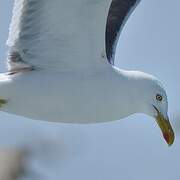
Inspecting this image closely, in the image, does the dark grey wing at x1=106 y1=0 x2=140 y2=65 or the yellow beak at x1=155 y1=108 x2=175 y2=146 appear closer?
the yellow beak at x1=155 y1=108 x2=175 y2=146

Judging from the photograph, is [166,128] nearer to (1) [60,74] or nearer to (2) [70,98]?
(2) [70,98]

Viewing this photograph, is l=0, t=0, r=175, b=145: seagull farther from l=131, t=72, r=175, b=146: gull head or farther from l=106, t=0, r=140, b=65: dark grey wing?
l=106, t=0, r=140, b=65: dark grey wing

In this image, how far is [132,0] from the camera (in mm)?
4047

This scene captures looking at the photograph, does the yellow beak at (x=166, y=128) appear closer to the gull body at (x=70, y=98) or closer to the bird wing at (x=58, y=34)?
the gull body at (x=70, y=98)

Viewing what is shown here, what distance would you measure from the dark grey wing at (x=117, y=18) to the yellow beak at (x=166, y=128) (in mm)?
820

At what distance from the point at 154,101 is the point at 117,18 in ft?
3.51

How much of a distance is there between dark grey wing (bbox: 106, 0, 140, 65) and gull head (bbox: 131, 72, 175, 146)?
50cm

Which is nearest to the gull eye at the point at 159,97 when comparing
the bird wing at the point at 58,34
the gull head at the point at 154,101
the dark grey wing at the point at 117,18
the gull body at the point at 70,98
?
the gull head at the point at 154,101

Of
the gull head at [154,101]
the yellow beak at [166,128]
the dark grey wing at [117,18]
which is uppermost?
the dark grey wing at [117,18]

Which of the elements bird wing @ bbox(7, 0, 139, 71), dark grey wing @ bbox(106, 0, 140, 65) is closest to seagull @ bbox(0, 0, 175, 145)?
bird wing @ bbox(7, 0, 139, 71)

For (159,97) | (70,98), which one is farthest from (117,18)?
(70,98)

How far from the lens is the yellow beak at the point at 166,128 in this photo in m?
3.62

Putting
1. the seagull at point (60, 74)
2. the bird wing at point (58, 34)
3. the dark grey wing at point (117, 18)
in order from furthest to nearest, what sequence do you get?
the dark grey wing at point (117, 18) < the seagull at point (60, 74) < the bird wing at point (58, 34)

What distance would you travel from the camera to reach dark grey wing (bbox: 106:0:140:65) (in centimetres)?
402
